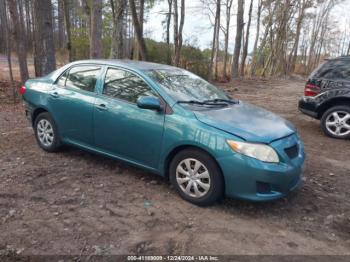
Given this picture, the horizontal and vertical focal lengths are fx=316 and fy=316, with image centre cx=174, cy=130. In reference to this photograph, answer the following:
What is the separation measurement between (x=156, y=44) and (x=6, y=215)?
1889 cm

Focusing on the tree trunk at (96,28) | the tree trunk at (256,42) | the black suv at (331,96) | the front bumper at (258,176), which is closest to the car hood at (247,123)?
the front bumper at (258,176)

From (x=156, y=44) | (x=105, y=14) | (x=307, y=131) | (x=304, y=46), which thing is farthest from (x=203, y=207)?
(x=304, y=46)

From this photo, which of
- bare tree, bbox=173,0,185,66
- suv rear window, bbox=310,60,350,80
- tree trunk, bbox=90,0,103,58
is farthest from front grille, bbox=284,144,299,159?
bare tree, bbox=173,0,185,66

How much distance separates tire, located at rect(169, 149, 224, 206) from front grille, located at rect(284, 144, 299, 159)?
83cm

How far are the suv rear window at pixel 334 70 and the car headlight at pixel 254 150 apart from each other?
4.23 metres

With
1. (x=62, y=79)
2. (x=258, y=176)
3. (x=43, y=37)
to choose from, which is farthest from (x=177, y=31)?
(x=258, y=176)

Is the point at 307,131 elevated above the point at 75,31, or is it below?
below

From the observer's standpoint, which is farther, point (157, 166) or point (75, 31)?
point (75, 31)

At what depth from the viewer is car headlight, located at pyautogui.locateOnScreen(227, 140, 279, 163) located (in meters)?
3.33

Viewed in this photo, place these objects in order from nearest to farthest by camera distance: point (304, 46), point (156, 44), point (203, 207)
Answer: point (203, 207), point (156, 44), point (304, 46)

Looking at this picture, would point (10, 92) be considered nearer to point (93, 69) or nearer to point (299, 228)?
point (93, 69)

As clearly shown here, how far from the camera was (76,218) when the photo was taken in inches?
131

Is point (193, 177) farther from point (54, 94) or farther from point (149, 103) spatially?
point (54, 94)

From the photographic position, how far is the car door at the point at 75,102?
4.47m
